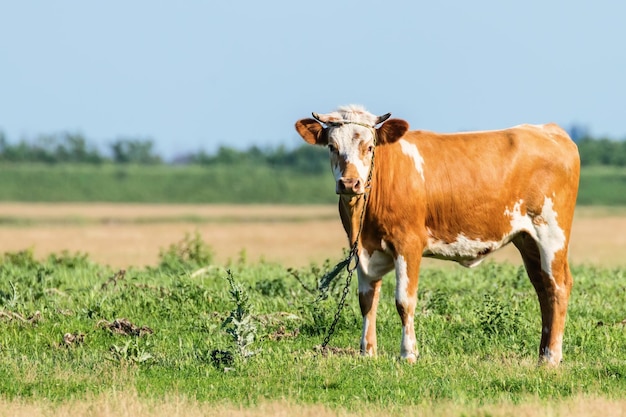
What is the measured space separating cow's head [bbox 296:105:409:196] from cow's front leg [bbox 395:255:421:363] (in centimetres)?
94

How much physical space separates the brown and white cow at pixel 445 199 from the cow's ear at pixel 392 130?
1 cm

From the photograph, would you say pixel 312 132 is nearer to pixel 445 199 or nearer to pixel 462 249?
pixel 445 199

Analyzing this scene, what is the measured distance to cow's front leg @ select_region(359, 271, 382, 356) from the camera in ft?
36.8

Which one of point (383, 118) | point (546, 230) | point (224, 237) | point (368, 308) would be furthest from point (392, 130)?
point (224, 237)

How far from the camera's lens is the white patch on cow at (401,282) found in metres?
10.8

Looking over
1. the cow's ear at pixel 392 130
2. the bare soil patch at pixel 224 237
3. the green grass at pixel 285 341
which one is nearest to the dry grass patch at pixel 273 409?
the green grass at pixel 285 341

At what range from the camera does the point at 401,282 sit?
35.5 ft

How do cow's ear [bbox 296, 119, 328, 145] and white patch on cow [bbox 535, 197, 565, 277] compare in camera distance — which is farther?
white patch on cow [bbox 535, 197, 565, 277]

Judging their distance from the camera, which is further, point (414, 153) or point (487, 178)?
point (487, 178)

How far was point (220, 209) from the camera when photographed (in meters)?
78.3

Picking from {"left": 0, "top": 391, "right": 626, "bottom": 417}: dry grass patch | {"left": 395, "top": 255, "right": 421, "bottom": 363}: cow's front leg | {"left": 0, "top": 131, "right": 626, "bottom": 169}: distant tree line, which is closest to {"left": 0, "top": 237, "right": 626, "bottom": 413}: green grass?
{"left": 395, "top": 255, "right": 421, "bottom": 363}: cow's front leg

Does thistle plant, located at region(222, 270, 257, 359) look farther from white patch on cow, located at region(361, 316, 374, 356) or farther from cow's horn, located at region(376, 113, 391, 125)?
cow's horn, located at region(376, 113, 391, 125)

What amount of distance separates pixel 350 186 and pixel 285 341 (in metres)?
2.75

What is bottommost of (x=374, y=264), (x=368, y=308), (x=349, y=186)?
(x=368, y=308)
